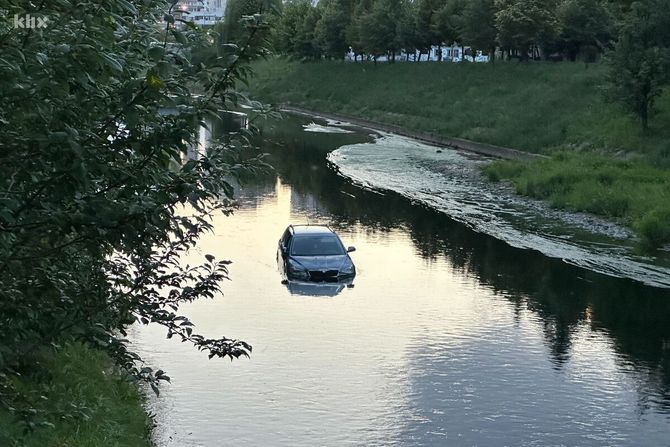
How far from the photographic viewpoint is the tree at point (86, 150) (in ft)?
18.3

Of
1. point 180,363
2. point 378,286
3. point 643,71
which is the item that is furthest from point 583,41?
point 180,363

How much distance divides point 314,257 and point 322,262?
332 mm

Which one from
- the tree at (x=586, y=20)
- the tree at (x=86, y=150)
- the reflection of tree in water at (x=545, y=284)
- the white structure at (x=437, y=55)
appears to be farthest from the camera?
the white structure at (x=437, y=55)

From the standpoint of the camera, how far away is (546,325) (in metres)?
24.8

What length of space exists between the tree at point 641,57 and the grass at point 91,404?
3922 cm

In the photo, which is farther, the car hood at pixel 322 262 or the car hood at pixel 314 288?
the car hood at pixel 322 262

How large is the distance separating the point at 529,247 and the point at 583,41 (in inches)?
1966

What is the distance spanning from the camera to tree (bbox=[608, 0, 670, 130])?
50.5 meters

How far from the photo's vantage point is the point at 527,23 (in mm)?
79625

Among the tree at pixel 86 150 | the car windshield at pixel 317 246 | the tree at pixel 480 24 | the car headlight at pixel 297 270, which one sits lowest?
the car headlight at pixel 297 270

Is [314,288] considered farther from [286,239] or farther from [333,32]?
[333,32]

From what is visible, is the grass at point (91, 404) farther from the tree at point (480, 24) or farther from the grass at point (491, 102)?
the tree at point (480, 24)

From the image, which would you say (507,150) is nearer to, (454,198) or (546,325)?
(454,198)

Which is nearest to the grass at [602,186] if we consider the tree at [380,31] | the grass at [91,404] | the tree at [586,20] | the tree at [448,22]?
the grass at [91,404]
